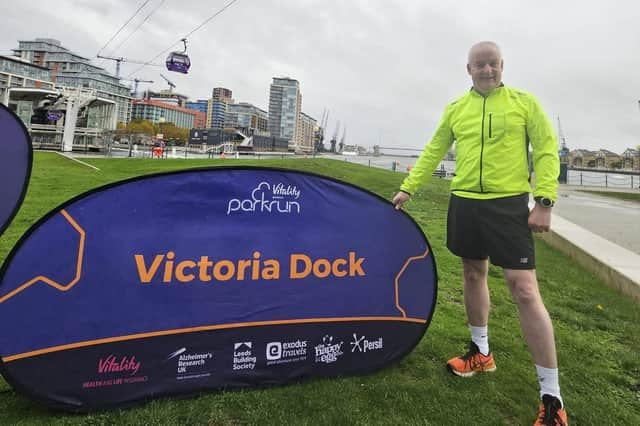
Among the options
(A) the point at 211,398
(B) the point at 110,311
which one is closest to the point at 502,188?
(A) the point at 211,398

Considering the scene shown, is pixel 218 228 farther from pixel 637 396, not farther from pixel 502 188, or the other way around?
pixel 637 396

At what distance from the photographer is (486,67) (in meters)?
1.81

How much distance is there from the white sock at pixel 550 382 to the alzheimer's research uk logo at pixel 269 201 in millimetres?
1421

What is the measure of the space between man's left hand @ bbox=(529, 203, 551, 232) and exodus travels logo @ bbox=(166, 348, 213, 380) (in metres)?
1.65

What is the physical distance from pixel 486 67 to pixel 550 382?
1.57 meters

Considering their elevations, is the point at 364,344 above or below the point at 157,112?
below

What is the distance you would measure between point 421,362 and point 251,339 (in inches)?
42.1

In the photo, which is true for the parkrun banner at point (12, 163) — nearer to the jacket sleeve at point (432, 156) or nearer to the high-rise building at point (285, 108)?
the jacket sleeve at point (432, 156)

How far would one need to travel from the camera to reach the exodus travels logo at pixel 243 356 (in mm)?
1704

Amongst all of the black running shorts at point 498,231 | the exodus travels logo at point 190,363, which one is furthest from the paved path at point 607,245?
the exodus travels logo at point 190,363

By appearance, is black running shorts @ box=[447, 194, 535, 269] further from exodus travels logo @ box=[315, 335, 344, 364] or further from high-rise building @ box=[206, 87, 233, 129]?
high-rise building @ box=[206, 87, 233, 129]

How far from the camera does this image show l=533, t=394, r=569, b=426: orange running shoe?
1.60 m

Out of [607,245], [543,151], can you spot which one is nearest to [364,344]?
[543,151]

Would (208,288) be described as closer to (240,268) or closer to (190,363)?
(240,268)
